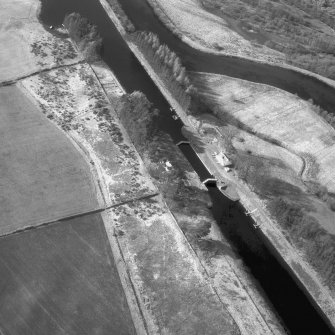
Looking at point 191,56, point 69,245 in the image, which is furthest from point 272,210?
point 191,56

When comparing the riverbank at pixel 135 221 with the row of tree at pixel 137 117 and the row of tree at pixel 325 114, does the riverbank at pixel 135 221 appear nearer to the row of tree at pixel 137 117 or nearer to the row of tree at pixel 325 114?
the row of tree at pixel 137 117

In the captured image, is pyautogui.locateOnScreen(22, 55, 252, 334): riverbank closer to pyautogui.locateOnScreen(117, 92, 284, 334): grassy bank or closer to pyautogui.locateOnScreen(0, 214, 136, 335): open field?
pyautogui.locateOnScreen(117, 92, 284, 334): grassy bank

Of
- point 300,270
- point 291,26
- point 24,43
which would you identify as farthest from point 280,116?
point 24,43

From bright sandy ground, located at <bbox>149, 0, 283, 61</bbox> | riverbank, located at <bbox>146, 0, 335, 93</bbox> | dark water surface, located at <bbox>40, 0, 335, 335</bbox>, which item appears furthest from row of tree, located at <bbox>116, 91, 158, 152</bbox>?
bright sandy ground, located at <bbox>149, 0, 283, 61</bbox>

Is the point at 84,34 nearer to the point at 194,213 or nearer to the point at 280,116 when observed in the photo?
the point at 280,116

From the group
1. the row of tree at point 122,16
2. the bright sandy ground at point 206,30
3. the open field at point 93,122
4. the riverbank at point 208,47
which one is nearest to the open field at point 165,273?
the open field at point 93,122

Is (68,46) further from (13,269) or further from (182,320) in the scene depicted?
(182,320)
